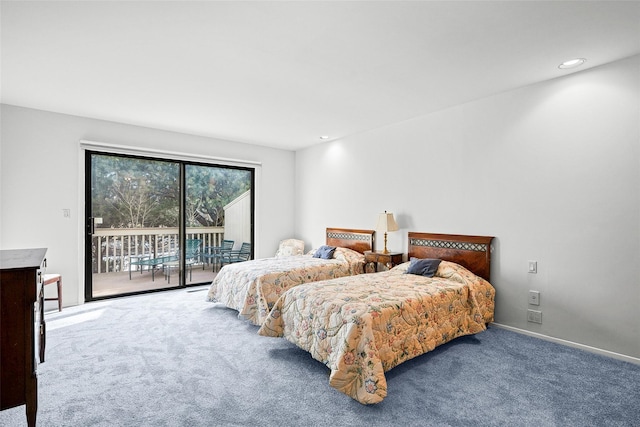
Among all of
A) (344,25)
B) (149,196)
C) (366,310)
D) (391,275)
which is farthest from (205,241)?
(344,25)

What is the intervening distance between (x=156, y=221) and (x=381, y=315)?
161 inches

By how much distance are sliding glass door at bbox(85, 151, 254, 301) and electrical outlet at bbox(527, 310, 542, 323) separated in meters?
4.57

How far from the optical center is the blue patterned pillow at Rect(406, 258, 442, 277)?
343 cm

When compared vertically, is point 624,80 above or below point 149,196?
above

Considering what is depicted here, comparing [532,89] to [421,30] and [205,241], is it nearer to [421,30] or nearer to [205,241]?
[421,30]

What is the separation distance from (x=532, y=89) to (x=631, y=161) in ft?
3.56

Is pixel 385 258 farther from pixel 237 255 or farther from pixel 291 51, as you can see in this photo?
pixel 237 255

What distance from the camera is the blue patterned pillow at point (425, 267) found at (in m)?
3.43

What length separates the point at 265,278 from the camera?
11.7ft

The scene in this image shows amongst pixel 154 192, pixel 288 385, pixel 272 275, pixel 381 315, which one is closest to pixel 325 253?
pixel 272 275

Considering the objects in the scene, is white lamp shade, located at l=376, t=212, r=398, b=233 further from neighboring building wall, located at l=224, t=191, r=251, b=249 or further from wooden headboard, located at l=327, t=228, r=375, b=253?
neighboring building wall, located at l=224, t=191, r=251, b=249

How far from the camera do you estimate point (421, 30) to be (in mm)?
2223

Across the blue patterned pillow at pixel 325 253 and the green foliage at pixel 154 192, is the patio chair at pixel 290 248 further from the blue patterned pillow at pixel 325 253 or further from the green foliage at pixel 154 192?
the green foliage at pixel 154 192

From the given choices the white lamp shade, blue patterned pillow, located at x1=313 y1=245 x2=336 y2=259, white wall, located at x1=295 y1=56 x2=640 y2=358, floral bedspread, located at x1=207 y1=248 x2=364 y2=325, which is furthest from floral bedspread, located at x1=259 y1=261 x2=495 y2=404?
blue patterned pillow, located at x1=313 y1=245 x2=336 y2=259
